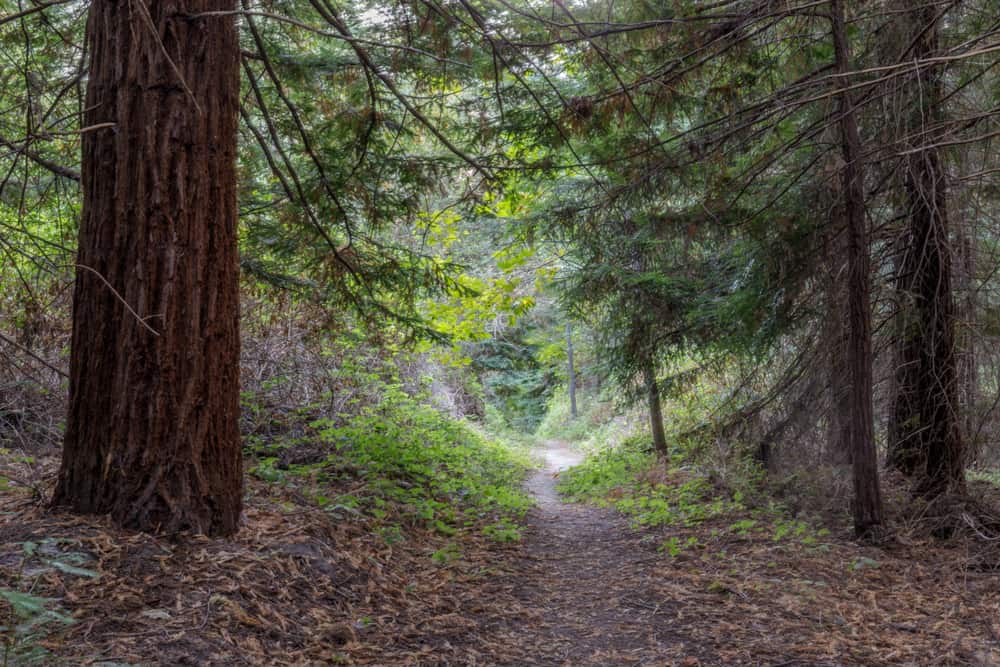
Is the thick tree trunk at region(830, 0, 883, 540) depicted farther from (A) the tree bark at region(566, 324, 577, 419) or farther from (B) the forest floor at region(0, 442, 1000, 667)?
(A) the tree bark at region(566, 324, 577, 419)

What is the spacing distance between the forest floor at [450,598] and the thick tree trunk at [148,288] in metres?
0.28

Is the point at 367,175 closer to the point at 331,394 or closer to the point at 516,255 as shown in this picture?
the point at 331,394

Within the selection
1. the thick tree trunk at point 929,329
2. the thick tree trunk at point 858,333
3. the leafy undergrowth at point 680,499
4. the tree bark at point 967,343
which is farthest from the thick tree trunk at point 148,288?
the tree bark at point 967,343

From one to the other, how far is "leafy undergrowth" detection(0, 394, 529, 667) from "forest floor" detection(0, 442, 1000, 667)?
0.01 m

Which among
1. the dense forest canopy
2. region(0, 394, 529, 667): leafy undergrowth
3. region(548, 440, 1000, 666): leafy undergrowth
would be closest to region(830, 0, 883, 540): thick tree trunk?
the dense forest canopy

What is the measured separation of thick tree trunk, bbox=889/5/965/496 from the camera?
6.10 meters

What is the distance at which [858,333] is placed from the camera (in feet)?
20.3

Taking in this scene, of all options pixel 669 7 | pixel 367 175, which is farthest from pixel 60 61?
pixel 669 7

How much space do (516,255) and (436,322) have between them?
181 centimetres

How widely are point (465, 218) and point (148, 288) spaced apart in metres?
3.71

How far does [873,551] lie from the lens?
603 centimetres

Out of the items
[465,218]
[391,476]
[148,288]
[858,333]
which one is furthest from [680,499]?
[148,288]

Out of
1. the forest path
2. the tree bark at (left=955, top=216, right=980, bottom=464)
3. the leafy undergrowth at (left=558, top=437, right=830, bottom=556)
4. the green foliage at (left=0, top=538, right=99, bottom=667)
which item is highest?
the tree bark at (left=955, top=216, right=980, bottom=464)

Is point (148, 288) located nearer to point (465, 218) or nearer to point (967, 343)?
point (465, 218)
